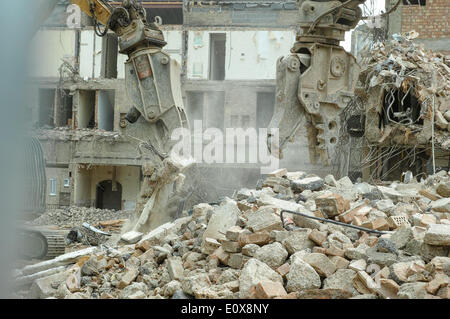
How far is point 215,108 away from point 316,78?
18106 millimetres

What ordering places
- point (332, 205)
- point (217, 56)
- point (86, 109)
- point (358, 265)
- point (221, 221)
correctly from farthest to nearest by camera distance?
point (217, 56), point (86, 109), point (221, 221), point (332, 205), point (358, 265)

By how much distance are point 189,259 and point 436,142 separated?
27.3ft

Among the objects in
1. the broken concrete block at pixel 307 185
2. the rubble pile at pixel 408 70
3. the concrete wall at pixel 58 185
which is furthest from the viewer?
the concrete wall at pixel 58 185

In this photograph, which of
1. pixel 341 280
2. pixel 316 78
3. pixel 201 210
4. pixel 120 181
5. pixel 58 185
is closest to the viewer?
pixel 341 280

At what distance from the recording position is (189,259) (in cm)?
445

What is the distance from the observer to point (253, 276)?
3.52m

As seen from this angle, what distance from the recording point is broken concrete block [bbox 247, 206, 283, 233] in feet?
14.0

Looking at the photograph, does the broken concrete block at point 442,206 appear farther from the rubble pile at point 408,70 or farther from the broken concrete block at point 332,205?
the rubble pile at point 408,70

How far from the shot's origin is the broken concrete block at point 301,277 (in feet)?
11.4

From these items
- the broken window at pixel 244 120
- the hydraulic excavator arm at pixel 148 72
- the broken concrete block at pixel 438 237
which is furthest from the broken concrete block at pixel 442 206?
the broken window at pixel 244 120

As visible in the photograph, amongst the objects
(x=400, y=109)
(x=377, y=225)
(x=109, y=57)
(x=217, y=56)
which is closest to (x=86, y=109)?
(x=109, y=57)

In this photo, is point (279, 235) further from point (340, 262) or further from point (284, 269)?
point (340, 262)
